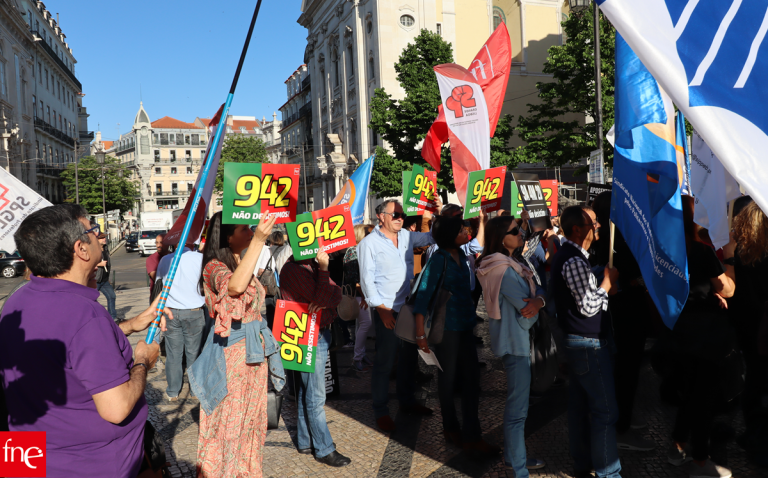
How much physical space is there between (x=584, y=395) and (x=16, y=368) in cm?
330

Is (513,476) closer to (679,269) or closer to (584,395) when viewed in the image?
(584,395)

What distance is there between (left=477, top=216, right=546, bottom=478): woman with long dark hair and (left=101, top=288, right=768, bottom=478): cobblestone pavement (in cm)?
36

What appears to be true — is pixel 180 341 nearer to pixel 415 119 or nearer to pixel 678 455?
pixel 678 455

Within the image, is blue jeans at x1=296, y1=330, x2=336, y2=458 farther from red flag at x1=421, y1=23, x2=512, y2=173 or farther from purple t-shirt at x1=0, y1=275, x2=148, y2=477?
red flag at x1=421, y1=23, x2=512, y2=173

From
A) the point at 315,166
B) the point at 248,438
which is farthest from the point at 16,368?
the point at 315,166

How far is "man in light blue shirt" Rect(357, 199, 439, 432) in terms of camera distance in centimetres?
516

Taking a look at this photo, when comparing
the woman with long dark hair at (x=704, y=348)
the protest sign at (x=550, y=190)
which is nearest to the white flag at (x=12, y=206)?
the woman with long dark hair at (x=704, y=348)

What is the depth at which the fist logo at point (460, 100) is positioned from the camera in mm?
7152

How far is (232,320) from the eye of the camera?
3623 millimetres

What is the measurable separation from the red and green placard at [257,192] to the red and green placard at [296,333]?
90cm

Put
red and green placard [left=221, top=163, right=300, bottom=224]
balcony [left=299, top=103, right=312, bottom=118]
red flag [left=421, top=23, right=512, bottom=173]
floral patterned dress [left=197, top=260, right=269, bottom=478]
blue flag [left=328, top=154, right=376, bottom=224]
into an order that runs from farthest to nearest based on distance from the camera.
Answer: balcony [left=299, top=103, right=312, bottom=118] → red flag [left=421, top=23, right=512, bottom=173] → blue flag [left=328, top=154, right=376, bottom=224] → floral patterned dress [left=197, top=260, right=269, bottom=478] → red and green placard [left=221, top=163, right=300, bottom=224]

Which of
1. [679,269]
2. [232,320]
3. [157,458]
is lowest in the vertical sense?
[157,458]

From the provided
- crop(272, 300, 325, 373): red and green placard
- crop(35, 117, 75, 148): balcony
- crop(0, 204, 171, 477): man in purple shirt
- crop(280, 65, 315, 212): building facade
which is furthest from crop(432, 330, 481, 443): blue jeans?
crop(35, 117, 75, 148): balcony

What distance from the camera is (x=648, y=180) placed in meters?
3.12
